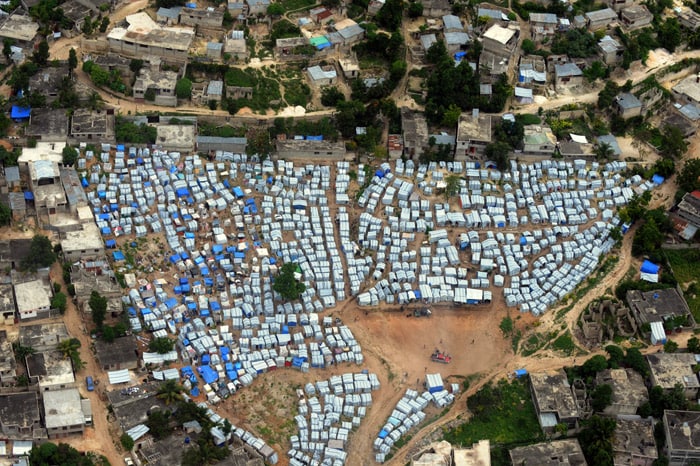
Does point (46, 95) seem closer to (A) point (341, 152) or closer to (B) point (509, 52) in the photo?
(A) point (341, 152)

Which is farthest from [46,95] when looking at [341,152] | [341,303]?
[341,303]

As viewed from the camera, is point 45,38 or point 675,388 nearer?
point 675,388

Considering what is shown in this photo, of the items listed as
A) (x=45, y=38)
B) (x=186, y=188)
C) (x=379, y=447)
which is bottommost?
(x=379, y=447)

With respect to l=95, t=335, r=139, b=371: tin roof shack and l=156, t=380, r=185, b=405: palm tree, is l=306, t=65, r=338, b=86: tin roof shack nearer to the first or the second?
l=95, t=335, r=139, b=371: tin roof shack

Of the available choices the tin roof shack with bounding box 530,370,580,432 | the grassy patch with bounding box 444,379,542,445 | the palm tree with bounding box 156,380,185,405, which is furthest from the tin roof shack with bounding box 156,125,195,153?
the tin roof shack with bounding box 530,370,580,432

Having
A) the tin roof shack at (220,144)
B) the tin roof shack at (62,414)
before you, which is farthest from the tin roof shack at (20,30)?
the tin roof shack at (62,414)

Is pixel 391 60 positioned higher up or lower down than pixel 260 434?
higher up
